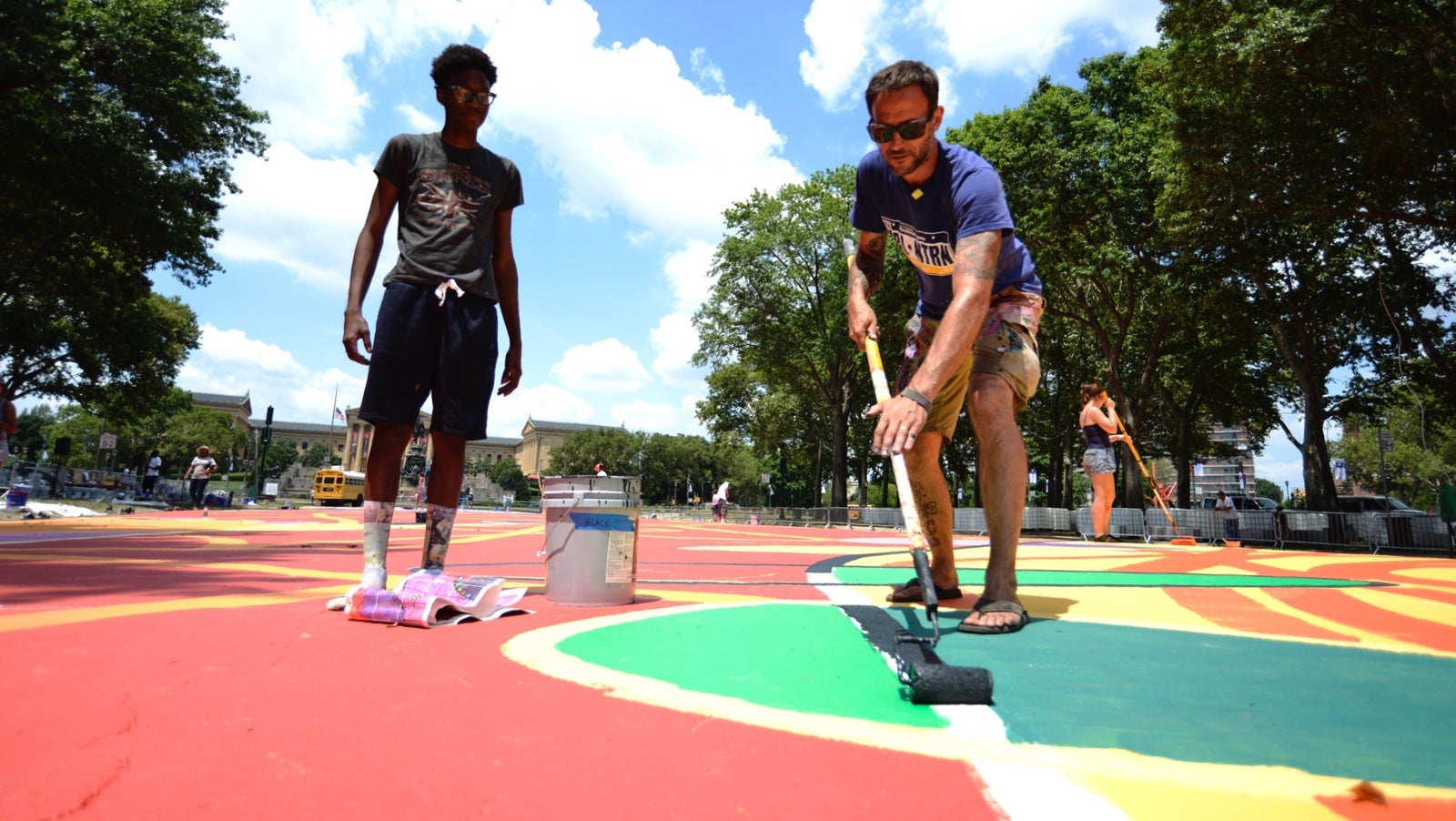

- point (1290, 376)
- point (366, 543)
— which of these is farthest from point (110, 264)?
point (1290, 376)

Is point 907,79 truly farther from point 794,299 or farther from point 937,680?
point 794,299

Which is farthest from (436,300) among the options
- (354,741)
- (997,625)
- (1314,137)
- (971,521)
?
(971,521)

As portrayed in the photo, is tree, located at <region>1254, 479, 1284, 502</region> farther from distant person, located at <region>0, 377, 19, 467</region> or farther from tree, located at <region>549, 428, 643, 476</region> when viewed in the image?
distant person, located at <region>0, 377, 19, 467</region>

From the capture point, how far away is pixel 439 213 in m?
3.54

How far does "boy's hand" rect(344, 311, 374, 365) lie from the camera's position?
3.41m

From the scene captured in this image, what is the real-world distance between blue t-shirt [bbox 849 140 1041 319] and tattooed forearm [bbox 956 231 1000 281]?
0.04 m

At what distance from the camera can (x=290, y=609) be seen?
2.88 metres

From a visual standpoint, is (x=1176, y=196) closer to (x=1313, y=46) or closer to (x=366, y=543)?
(x=1313, y=46)

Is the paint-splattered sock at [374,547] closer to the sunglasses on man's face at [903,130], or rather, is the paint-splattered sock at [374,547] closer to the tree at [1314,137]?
the sunglasses on man's face at [903,130]

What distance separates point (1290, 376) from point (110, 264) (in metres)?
45.3

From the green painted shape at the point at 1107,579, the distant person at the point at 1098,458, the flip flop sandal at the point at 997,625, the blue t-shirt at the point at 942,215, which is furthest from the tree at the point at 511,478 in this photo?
the flip flop sandal at the point at 997,625

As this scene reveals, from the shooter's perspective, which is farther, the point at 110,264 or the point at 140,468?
the point at 140,468

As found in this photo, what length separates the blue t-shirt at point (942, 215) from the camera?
3.11 meters

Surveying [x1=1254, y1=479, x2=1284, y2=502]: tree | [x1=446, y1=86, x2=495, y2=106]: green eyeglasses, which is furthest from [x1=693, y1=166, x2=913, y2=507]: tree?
[x1=1254, y1=479, x2=1284, y2=502]: tree
